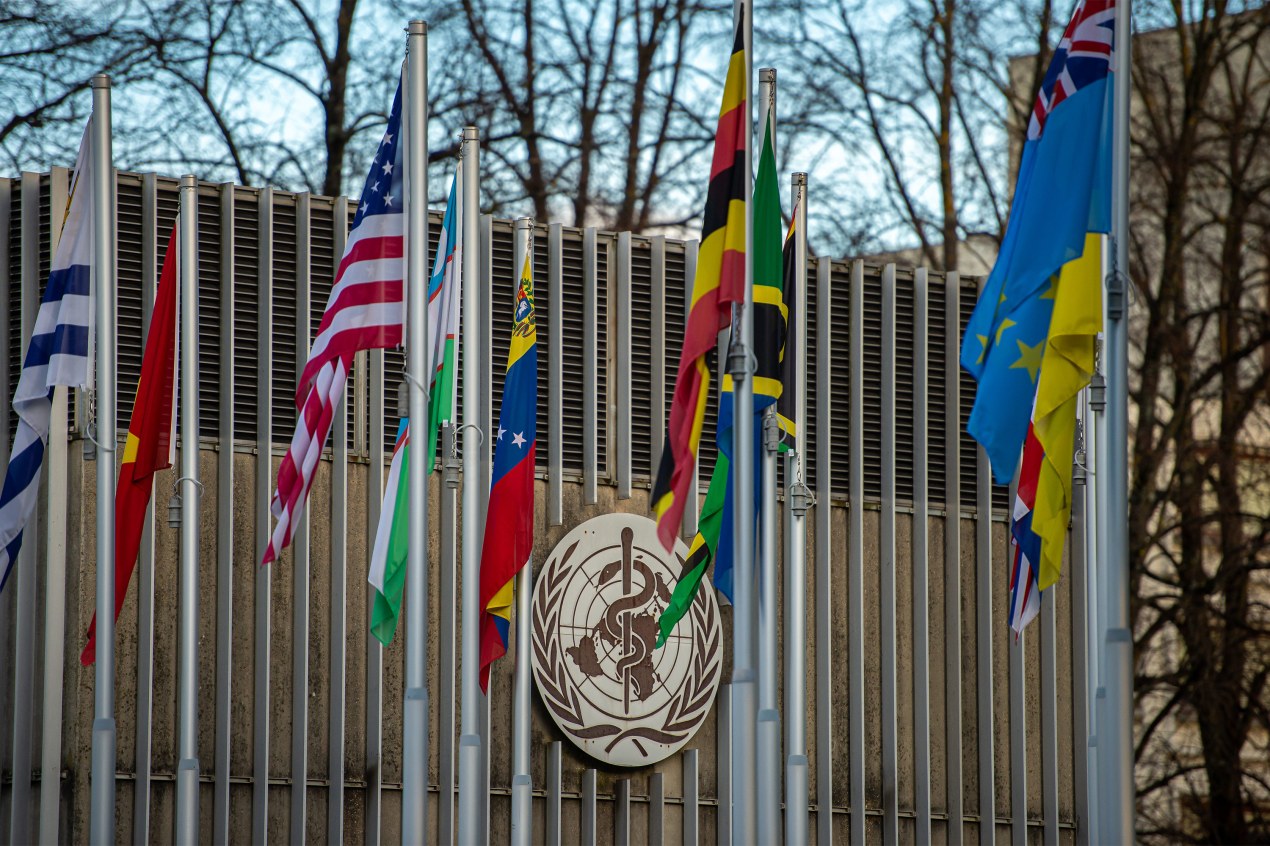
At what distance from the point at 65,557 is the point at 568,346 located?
507 centimetres

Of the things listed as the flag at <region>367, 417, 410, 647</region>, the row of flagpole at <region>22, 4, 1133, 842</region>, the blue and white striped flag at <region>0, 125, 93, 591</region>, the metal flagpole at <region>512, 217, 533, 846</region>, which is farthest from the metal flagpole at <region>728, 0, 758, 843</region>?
the blue and white striped flag at <region>0, 125, 93, 591</region>

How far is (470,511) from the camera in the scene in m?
14.5

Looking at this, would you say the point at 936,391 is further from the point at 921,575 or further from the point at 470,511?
the point at 470,511

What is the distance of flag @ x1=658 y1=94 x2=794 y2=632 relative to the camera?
13.5 metres

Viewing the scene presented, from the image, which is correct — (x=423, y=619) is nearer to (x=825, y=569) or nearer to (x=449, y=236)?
(x=449, y=236)

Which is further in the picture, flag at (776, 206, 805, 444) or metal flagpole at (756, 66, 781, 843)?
flag at (776, 206, 805, 444)

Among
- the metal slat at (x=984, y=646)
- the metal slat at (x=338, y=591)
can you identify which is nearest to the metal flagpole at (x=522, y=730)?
the metal slat at (x=338, y=591)

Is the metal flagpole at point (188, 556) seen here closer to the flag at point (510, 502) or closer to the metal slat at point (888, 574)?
the flag at point (510, 502)

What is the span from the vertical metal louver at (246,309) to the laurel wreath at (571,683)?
3022mm

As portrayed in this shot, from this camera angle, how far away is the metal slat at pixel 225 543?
17469 millimetres

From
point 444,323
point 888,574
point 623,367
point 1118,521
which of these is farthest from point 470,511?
point 888,574

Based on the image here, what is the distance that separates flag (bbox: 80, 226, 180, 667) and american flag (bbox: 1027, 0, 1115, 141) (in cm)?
632

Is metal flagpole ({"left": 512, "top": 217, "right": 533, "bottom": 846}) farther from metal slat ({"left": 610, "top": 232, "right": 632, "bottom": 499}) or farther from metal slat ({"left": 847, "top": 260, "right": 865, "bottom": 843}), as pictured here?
metal slat ({"left": 847, "top": 260, "right": 865, "bottom": 843})

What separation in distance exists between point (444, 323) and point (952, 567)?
8460 millimetres
